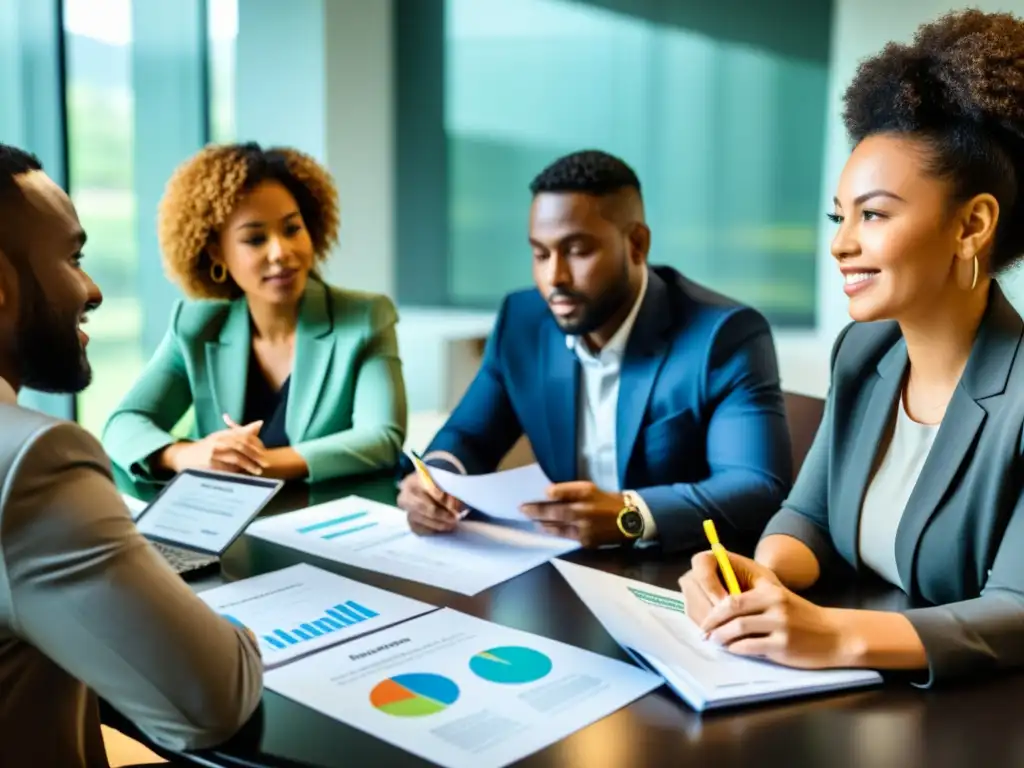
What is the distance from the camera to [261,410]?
8.57ft

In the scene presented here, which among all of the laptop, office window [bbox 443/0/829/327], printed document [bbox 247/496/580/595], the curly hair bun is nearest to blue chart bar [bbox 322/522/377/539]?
printed document [bbox 247/496/580/595]

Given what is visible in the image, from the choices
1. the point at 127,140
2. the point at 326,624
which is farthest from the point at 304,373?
the point at 127,140

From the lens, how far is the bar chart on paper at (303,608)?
1312 mm

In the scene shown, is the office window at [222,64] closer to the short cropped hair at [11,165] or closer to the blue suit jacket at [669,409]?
the blue suit jacket at [669,409]

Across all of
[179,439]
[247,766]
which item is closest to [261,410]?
[179,439]

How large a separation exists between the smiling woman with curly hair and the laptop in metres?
0.73

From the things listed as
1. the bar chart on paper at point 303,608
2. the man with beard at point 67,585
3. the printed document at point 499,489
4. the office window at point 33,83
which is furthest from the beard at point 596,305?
the office window at point 33,83

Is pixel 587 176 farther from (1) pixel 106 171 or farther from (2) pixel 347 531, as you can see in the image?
(1) pixel 106 171

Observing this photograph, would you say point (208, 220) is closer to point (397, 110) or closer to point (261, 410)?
point (261, 410)

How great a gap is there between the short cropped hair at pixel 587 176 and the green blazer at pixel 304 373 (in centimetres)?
62

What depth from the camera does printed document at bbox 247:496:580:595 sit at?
61.9 inches

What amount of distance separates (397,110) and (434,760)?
13.9ft

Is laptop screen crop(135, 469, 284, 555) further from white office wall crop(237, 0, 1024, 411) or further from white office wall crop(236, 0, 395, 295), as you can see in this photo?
white office wall crop(236, 0, 395, 295)

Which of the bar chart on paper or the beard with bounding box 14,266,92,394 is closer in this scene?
the beard with bounding box 14,266,92,394
